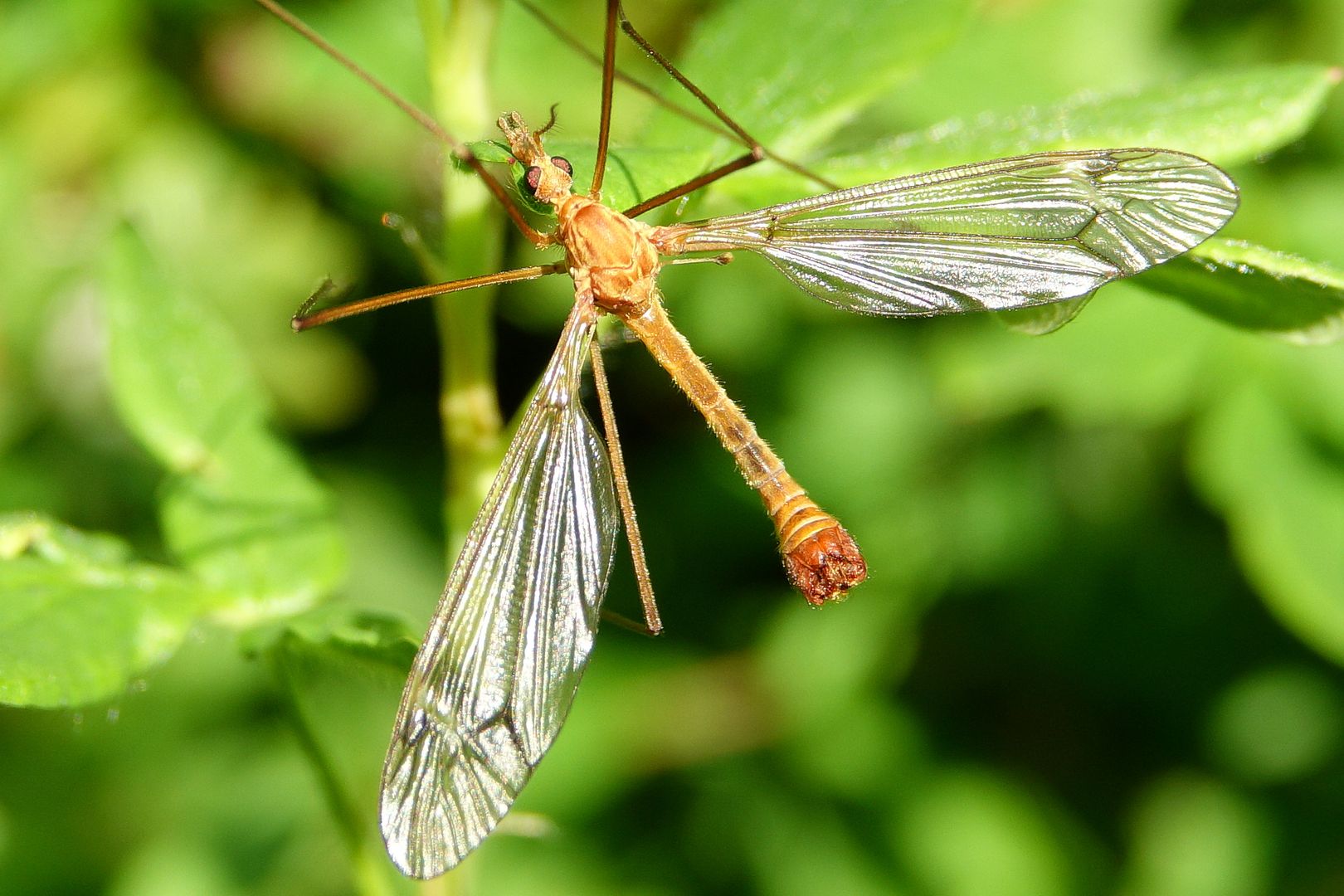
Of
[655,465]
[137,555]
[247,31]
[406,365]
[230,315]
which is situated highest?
[247,31]

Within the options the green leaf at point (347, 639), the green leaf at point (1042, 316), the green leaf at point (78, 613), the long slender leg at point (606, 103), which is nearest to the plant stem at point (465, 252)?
the long slender leg at point (606, 103)

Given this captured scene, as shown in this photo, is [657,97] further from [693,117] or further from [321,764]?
[321,764]

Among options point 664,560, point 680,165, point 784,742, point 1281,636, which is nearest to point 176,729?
point 664,560

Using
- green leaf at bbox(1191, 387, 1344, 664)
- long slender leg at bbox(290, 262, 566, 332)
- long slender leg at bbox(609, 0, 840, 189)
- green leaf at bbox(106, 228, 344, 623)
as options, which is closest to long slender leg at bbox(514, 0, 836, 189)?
long slender leg at bbox(609, 0, 840, 189)

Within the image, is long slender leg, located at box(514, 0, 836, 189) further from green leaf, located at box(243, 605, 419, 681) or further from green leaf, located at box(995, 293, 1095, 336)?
green leaf, located at box(243, 605, 419, 681)

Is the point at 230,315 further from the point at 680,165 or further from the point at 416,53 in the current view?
the point at 680,165

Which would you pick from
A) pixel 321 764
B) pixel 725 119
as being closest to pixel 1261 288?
pixel 725 119

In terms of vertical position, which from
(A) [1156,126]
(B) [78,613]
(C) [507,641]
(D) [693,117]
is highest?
(D) [693,117]
